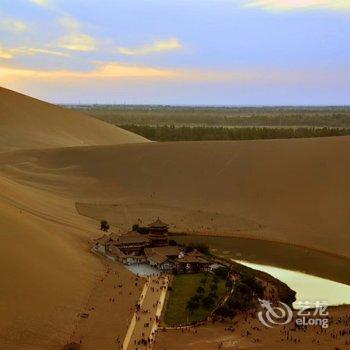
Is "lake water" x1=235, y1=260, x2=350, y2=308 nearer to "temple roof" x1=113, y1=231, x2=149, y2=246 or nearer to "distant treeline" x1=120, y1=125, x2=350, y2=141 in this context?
"temple roof" x1=113, y1=231, x2=149, y2=246

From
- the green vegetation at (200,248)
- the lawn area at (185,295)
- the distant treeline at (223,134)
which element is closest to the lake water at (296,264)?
the green vegetation at (200,248)

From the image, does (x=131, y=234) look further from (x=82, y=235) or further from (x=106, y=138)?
(x=106, y=138)

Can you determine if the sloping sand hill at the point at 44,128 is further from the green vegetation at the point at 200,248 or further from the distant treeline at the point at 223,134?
the green vegetation at the point at 200,248

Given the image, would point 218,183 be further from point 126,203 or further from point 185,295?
point 185,295

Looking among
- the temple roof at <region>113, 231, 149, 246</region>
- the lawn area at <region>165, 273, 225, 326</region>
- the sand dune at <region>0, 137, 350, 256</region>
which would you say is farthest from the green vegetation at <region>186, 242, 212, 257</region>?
the sand dune at <region>0, 137, 350, 256</region>

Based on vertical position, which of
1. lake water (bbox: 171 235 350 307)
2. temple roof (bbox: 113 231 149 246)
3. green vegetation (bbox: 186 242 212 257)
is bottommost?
lake water (bbox: 171 235 350 307)
